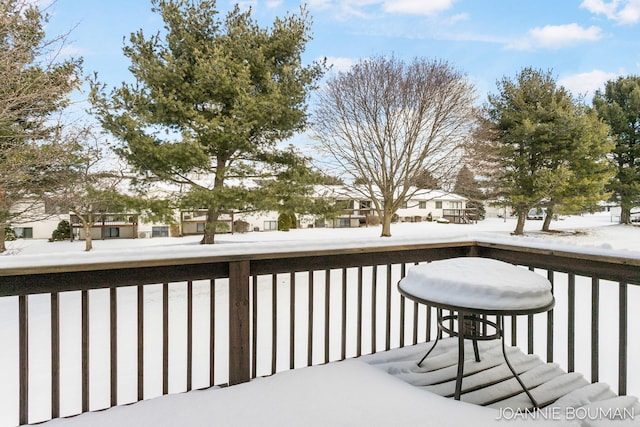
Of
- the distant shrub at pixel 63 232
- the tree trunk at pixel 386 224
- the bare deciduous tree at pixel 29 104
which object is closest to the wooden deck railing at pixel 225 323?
the bare deciduous tree at pixel 29 104

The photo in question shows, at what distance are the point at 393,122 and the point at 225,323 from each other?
849 cm

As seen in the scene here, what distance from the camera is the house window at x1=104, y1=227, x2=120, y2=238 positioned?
15.5 m

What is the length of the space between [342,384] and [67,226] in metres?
15.8

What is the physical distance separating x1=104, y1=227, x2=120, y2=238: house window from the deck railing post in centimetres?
1618

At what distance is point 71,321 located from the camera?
557 centimetres

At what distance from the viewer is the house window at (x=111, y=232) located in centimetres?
1553

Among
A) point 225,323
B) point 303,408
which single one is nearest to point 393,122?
point 225,323

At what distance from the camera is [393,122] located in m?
11.2

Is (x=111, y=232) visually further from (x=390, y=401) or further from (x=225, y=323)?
(x=390, y=401)

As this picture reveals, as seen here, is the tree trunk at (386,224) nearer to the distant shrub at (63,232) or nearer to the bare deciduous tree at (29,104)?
the bare deciduous tree at (29,104)

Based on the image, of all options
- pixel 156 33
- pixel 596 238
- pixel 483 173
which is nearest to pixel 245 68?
pixel 156 33

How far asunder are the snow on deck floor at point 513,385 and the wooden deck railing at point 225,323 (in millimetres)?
172

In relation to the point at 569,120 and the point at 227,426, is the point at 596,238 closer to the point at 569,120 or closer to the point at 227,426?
the point at 569,120

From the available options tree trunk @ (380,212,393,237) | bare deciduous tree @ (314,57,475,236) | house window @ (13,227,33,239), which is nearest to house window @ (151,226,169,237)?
house window @ (13,227,33,239)
